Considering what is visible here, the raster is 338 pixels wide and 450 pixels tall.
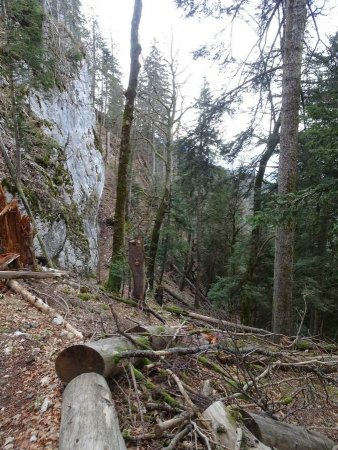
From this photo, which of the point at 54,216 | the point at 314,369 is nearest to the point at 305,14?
the point at 314,369

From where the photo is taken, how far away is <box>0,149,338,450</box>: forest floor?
9.22ft

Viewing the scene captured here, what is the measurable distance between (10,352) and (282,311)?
4.98m

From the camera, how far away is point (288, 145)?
6.78 meters

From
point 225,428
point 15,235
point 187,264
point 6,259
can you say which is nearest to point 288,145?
point 225,428

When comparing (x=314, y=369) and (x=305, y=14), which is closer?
(x=314, y=369)

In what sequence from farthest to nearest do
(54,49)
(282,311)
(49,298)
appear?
(54,49)
(282,311)
(49,298)

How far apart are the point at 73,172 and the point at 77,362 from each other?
38.9 ft

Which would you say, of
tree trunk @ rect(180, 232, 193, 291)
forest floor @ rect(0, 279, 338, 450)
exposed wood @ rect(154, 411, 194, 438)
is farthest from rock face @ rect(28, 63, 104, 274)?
exposed wood @ rect(154, 411, 194, 438)

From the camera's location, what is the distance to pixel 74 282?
26.2ft

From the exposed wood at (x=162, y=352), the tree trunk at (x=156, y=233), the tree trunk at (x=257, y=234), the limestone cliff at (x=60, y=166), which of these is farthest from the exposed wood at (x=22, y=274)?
the tree trunk at (x=257, y=234)

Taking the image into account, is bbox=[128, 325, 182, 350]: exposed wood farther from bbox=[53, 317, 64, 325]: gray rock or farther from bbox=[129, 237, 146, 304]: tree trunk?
bbox=[129, 237, 146, 304]: tree trunk

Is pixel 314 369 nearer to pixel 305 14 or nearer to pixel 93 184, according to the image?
pixel 305 14

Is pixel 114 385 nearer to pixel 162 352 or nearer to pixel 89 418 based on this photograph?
pixel 162 352

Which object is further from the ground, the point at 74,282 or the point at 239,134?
the point at 239,134
